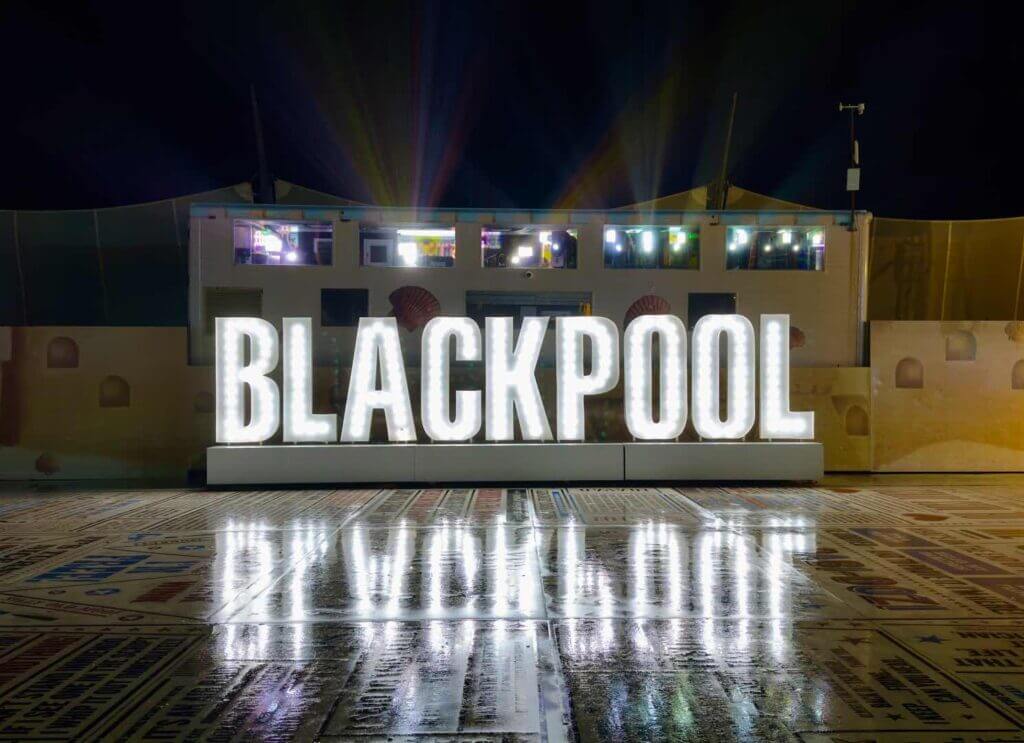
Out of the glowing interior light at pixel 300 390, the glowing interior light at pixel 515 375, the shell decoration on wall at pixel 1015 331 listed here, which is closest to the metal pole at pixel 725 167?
the shell decoration on wall at pixel 1015 331

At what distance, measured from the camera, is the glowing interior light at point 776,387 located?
1659cm

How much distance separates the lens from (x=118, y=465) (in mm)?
18250

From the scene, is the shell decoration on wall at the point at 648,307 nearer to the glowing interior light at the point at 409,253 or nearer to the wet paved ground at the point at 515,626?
the glowing interior light at the point at 409,253

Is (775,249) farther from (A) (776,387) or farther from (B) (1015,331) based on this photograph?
(B) (1015,331)

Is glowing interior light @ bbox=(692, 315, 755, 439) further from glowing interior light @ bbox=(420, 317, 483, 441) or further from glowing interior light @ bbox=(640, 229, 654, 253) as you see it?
glowing interior light @ bbox=(420, 317, 483, 441)

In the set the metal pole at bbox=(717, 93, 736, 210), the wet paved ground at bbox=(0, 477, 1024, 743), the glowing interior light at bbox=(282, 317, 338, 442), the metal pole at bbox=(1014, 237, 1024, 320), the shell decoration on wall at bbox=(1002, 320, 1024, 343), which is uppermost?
the metal pole at bbox=(717, 93, 736, 210)

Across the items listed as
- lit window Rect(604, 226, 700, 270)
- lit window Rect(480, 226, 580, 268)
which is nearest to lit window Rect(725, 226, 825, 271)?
lit window Rect(604, 226, 700, 270)

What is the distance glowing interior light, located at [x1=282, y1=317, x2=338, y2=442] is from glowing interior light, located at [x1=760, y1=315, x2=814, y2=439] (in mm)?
9534

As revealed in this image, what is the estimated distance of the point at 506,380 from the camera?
16.1 meters

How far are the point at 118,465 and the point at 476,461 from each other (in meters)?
9.07

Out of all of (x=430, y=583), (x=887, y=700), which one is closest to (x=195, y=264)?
(x=430, y=583)

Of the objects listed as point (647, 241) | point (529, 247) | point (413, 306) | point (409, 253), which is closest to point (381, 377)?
point (413, 306)

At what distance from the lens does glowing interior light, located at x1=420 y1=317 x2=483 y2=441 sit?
1588cm

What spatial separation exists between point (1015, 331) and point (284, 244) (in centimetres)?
1872
